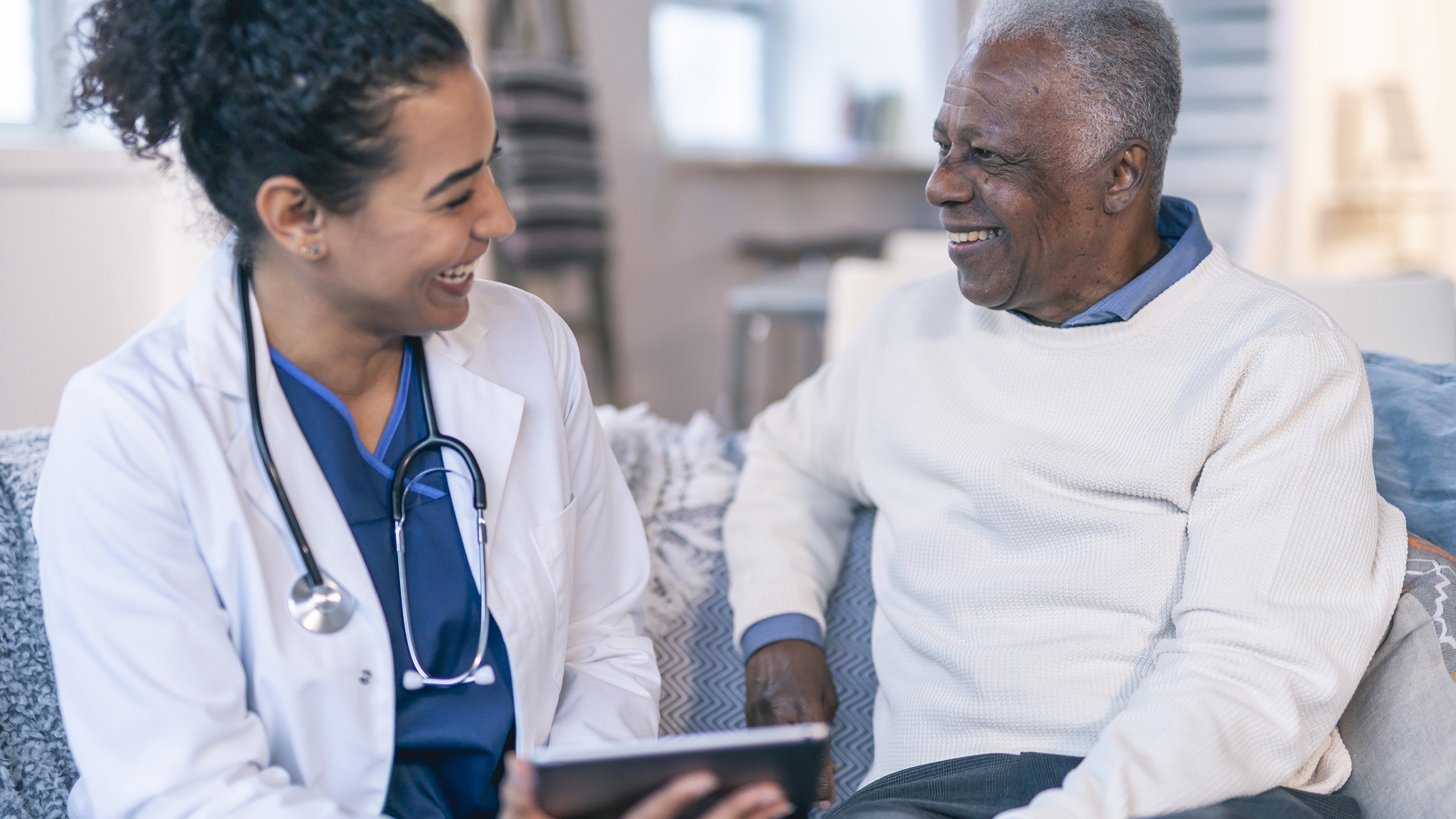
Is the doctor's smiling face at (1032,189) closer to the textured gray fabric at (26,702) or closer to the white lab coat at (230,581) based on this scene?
the white lab coat at (230,581)

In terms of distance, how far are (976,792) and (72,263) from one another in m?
2.27

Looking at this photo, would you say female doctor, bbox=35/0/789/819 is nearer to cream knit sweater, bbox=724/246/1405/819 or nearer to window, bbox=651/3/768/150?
cream knit sweater, bbox=724/246/1405/819

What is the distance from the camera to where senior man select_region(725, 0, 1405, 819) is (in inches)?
40.5

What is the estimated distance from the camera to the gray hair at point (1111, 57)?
3.96ft

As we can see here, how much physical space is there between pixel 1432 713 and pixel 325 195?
110 cm

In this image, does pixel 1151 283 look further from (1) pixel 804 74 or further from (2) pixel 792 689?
(1) pixel 804 74

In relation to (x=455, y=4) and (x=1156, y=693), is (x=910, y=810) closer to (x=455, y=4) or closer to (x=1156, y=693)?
(x=1156, y=693)

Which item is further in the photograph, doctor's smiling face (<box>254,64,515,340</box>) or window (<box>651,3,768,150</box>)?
window (<box>651,3,768,150</box>)

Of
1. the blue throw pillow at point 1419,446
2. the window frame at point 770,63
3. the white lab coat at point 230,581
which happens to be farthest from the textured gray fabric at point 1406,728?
the window frame at point 770,63

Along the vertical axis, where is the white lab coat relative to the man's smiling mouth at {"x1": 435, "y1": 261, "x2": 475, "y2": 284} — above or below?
below

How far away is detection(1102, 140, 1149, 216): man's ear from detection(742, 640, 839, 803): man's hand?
1.99ft

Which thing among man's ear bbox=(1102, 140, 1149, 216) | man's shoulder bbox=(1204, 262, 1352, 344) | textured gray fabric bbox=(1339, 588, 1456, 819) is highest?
man's ear bbox=(1102, 140, 1149, 216)

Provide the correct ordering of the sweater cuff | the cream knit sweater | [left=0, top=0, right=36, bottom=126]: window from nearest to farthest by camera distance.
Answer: the cream knit sweater, the sweater cuff, [left=0, top=0, right=36, bottom=126]: window

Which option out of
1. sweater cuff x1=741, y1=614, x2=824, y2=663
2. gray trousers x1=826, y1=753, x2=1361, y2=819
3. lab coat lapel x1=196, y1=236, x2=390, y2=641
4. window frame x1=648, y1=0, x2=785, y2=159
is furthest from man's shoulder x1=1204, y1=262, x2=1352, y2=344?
window frame x1=648, y1=0, x2=785, y2=159
